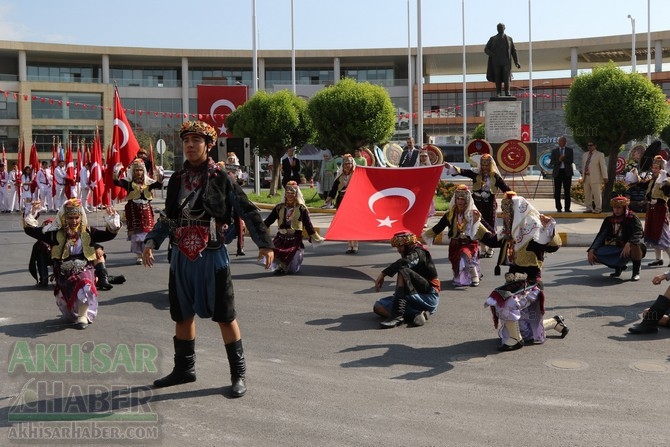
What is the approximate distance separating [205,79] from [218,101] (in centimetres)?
2435

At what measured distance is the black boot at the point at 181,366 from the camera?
19.5 feet

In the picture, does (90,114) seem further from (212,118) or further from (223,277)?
(223,277)

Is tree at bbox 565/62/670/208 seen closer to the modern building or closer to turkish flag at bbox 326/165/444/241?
turkish flag at bbox 326/165/444/241

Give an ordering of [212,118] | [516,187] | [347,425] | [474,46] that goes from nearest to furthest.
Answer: [347,425] → [516,187] → [212,118] → [474,46]

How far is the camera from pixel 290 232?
39.5 feet

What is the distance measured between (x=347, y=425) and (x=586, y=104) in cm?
1721

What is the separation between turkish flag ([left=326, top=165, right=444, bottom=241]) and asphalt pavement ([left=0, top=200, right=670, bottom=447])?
5.90ft

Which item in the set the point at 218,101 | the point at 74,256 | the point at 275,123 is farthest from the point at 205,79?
the point at 74,256

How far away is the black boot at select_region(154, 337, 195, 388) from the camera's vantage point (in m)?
5.94

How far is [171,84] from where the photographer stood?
224 ft

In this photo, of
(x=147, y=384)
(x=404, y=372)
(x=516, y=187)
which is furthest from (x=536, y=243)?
(x=516, y=187)

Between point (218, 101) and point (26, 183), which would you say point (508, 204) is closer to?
point (26, 183)

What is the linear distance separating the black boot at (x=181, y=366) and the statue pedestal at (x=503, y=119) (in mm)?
19848

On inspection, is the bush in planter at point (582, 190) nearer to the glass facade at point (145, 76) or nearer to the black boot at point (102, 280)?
the black boot at point (102, 280)
